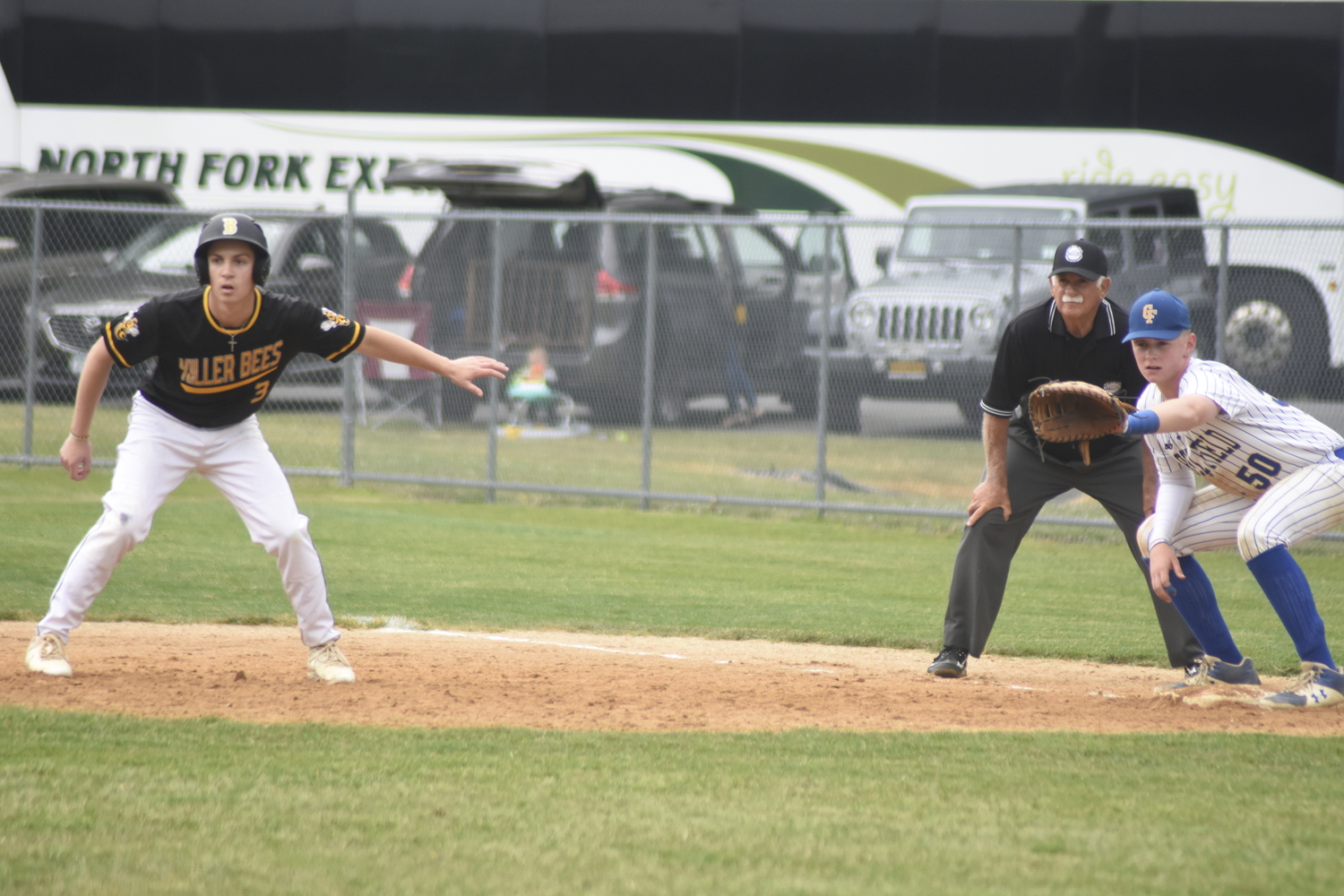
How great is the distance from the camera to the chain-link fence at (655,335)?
38.8 feet

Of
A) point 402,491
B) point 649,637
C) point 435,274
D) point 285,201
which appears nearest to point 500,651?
point 649,637

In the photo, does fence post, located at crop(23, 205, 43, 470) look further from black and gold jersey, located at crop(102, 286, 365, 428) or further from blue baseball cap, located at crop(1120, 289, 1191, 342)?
blue baseball cap, located at crop(1120, 289, 1191, 342)

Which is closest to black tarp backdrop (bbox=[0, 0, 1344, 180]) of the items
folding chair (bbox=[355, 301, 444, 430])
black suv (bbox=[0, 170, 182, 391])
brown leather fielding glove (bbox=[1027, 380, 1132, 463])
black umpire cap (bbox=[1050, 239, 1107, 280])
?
black suv (bbox=[0, 170, 182, 391])

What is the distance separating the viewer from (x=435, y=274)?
13508 millimetres

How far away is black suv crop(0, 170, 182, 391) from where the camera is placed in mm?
13508

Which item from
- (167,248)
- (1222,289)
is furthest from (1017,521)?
(167,248)

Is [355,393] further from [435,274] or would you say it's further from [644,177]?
[644,177]

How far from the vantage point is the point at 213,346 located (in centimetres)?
545

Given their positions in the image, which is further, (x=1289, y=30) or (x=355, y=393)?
(x=1289, y=30)

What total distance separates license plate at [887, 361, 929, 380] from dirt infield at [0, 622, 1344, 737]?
5.03m

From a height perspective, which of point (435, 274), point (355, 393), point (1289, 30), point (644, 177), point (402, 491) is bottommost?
point (402, 491)

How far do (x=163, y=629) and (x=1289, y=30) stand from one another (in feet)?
39.7

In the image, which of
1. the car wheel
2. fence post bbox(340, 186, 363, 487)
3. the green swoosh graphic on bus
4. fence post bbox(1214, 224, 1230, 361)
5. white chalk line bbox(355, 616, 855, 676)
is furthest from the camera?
the green swoosh graphic on bus

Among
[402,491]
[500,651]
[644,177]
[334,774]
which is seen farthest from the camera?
[644,177]
